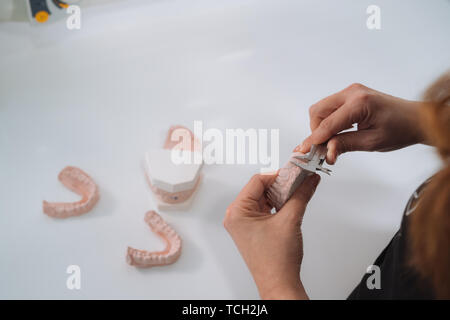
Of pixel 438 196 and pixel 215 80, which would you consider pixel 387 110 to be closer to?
pixel 438 196

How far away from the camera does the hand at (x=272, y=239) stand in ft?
1.92

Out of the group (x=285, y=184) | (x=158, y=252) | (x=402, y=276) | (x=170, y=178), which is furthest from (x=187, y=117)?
(x=402, y=276)

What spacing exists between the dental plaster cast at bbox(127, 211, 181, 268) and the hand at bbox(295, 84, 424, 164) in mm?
392

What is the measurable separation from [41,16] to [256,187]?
3.00ft

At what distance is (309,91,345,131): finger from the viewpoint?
753 mm

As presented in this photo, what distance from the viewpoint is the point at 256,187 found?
0.69 metres

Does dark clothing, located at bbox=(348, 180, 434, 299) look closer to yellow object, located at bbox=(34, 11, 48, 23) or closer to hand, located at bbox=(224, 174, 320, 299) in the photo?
hand, located at bbox=(224, 174, 320, 299)

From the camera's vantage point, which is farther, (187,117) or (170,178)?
(187,117)

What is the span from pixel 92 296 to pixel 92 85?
670 mm

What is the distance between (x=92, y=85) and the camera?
120 cm

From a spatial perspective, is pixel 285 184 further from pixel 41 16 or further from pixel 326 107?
pixel 41 16

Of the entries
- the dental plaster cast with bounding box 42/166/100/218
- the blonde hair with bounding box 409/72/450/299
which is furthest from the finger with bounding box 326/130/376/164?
the dental plaster cast with bounding box 42/166/100/218

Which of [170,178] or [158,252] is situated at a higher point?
[170,178]

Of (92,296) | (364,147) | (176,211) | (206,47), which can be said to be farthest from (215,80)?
(92,296)
